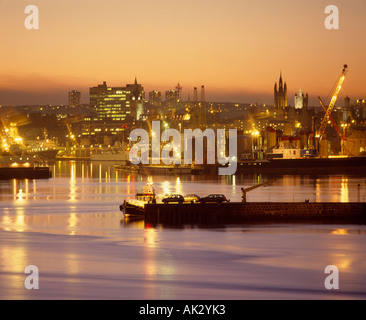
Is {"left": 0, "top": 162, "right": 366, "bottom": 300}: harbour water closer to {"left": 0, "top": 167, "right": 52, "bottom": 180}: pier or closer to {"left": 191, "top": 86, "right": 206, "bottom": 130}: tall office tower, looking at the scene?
{"left": 0, "top": 167, "right": 52, "bottom": 180}: pier

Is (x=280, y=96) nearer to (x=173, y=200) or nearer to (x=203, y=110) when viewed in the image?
(x=203, y=110)

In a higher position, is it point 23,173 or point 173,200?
point 173,200

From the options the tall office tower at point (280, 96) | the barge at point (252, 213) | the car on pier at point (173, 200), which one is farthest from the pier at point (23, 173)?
the tall office tower at point (280, 96)

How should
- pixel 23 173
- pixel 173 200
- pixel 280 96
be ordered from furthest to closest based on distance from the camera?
pixel 280 96 → pixel 23 173 → pixel 173 200

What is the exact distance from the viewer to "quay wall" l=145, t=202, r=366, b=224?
23.5m

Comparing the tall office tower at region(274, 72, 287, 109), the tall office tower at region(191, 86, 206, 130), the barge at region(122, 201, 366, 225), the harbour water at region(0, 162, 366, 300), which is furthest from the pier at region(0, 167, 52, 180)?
the tall office tower at region(274, 72, 287, 109)

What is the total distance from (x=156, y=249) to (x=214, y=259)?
1888mm

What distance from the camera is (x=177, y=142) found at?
97.2 metres

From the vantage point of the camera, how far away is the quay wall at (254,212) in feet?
77.2

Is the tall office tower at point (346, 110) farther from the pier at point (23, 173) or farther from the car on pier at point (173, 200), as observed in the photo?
the car on pier at point (173, 200)

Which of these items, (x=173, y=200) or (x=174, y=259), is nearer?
(x=174, y=259)

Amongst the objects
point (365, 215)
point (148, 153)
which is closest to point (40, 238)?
point (365, 215)

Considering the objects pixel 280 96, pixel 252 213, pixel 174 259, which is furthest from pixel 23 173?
pixel 280 96

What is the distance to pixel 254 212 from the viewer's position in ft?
77.7
